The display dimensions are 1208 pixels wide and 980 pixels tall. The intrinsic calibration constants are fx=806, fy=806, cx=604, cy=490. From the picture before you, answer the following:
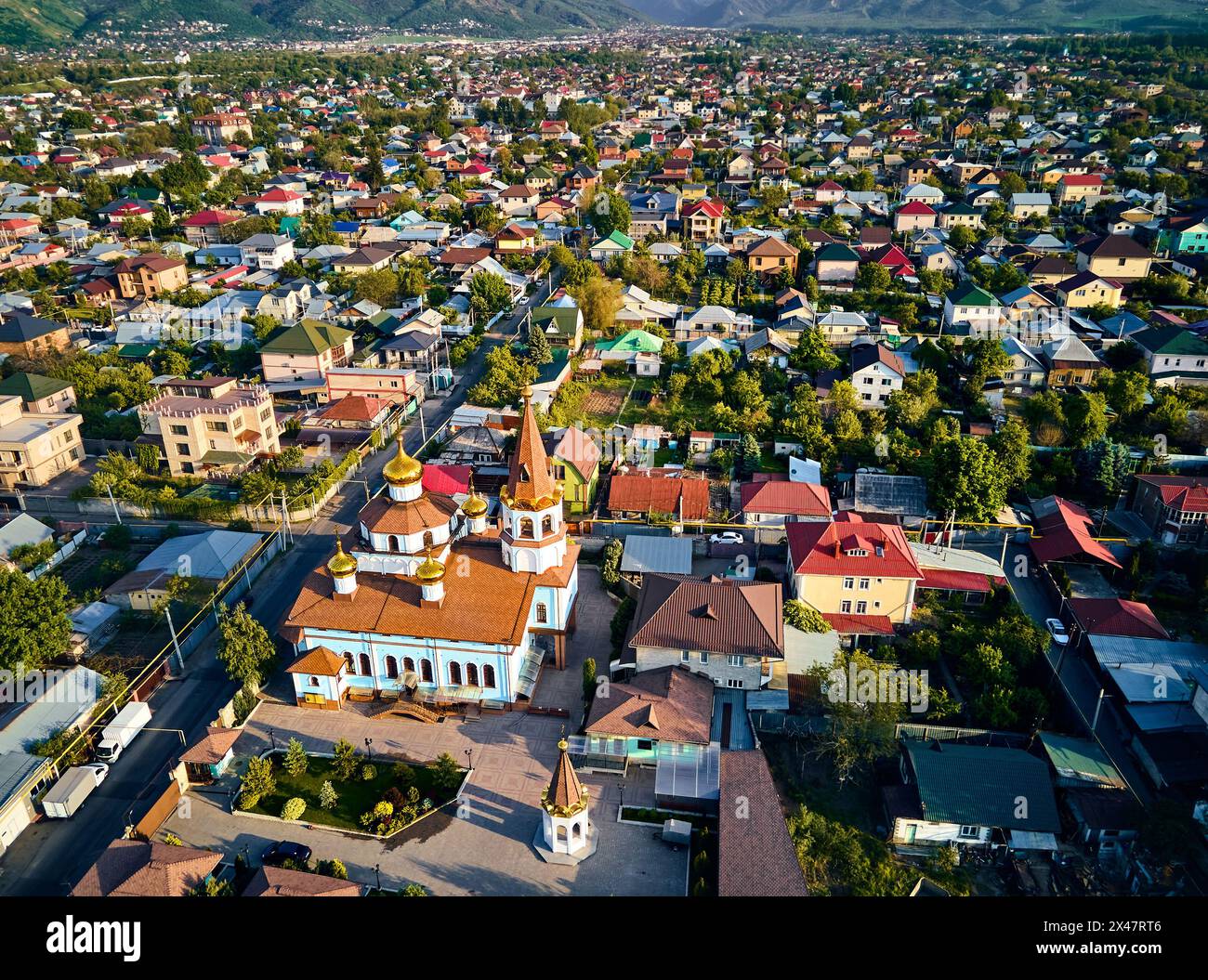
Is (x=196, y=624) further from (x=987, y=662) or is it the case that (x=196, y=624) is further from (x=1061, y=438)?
(x=1061, y=438)

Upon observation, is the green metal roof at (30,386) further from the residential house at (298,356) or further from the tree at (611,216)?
the tree at (611,216)

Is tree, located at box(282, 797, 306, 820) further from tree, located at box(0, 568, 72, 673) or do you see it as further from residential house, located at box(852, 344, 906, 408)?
residential house, located at box(852, 344, 906, 408)

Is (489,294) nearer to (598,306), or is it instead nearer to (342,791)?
(598,306)

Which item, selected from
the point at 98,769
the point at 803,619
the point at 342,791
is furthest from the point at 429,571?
the point at 803,619

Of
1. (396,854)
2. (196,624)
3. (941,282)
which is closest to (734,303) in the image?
(941,282)

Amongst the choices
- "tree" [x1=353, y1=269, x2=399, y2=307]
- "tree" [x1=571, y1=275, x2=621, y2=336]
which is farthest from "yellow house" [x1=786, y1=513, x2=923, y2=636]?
"tree" [x1=353, y1=269, x2=399, y2=307]
